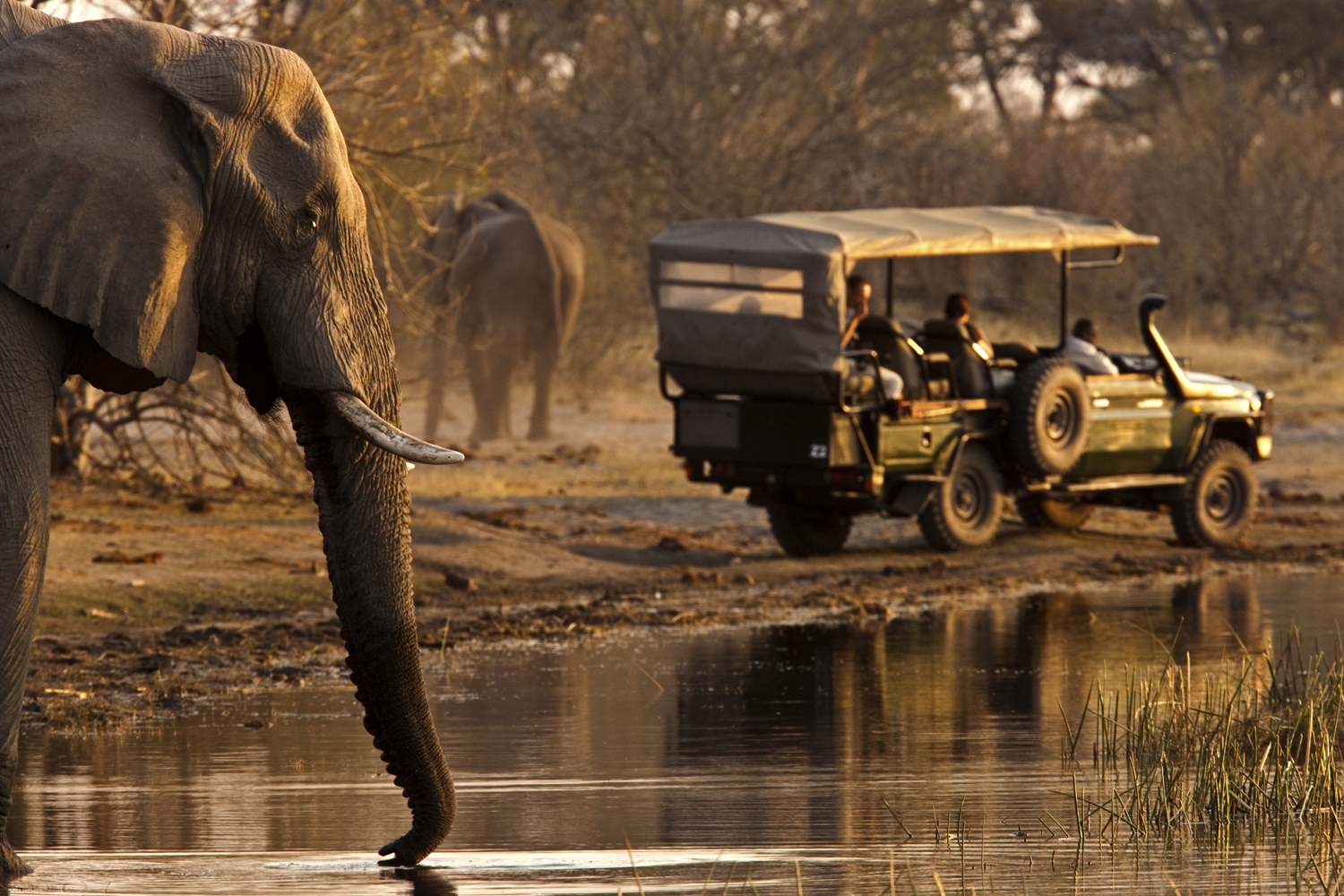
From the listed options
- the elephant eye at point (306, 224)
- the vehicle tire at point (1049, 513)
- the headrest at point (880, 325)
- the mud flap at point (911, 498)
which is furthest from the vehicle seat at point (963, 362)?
the elephant eye at point (306, 224)

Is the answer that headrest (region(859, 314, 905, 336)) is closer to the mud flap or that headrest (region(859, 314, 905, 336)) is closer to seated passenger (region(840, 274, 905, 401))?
seated passenger (region(840, 274, 905, 401))

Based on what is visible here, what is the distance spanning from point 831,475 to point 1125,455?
2516 mm

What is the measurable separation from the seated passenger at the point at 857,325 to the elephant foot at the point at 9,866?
799 centimetres

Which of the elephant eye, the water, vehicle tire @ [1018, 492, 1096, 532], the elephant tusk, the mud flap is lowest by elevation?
the water

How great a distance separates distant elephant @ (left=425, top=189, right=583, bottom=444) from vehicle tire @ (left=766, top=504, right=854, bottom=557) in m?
7.07

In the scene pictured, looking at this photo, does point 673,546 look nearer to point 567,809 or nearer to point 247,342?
point 567,809

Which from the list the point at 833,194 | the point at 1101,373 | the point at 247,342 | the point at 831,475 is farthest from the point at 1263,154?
the point at 247,342

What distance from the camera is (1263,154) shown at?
32.3 metres

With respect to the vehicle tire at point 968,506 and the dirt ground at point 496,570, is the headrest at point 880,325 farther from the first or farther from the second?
the dirt ground at point 496,570

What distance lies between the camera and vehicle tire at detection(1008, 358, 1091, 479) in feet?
45.7

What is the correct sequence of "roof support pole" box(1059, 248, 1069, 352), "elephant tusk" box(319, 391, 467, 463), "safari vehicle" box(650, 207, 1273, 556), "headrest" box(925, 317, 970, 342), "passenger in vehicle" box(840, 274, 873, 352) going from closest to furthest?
"elephant tusk" box(319, 391, 467, 463)
"safari vehicle" box(650, 207, 1273, 556)
"passenger in vehicle" box(840, 274, 873, 352)
"headrest" box(925, 317, 970, 342)
"roof support pole" box(1059, 248, 1069, 352)

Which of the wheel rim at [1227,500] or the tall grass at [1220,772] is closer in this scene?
the tall grass at [1220,772]

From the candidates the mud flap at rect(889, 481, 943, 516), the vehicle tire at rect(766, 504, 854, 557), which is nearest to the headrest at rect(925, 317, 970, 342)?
the mud flap at rect(889, 481, 943, 516)

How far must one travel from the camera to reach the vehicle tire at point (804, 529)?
567 inches
